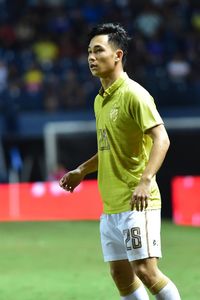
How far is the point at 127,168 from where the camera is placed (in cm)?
680

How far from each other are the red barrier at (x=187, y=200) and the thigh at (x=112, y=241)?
11800mm

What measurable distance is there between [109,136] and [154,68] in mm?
16931

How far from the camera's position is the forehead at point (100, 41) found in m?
6.86

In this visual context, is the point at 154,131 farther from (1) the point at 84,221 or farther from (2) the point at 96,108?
(1) the point at 84,221

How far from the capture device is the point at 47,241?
1572cm

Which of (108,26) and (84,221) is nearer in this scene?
(108,26)

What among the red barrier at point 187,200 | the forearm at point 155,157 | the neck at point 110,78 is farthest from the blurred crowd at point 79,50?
the forearm at point 155,157

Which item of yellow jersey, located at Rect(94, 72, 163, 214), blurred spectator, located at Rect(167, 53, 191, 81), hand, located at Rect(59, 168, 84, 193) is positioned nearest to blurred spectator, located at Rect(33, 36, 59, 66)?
blurred spectator, located at Rect(167, 53, 191, 81)

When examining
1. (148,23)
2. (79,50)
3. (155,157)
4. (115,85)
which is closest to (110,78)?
(115,85)

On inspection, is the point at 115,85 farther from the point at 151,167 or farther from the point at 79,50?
the point at 79,50

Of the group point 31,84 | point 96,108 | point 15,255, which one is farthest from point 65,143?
point 96,108

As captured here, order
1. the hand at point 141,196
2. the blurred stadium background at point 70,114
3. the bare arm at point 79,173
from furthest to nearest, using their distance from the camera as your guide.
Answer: the blurred stadium background at point 70,114
the bare arm at point 79,173
the hand at point 141,196

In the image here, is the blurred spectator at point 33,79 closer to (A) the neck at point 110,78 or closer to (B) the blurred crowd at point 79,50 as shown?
(B) the blurred crowd at point 79,50

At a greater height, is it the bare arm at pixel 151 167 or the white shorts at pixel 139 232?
the bare arm at pixel 151 167
